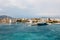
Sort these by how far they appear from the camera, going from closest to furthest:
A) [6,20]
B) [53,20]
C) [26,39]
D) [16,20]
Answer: [26,39], [53,20], [6,20], [16,20]

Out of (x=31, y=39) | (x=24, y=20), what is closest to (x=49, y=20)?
(x=24, y=20)

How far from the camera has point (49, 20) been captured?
218 ft

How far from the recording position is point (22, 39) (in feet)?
56.6

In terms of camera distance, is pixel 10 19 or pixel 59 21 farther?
pixel 10 19

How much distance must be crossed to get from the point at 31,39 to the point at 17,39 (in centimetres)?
150

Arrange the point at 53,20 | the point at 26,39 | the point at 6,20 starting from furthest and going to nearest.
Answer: the point at 6,20 → the point at 53,20 → the point at 26,39

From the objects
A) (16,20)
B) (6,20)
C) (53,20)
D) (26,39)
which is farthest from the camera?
(16,20)

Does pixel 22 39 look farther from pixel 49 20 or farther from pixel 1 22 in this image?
A: pixel 1 22

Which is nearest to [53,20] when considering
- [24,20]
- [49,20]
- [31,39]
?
[49,20]

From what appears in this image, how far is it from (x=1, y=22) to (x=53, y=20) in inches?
954

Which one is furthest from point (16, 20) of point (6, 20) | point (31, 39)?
point (31, 39)

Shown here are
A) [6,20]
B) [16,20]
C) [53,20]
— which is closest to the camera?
[53,20]

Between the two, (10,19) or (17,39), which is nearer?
(17,39)

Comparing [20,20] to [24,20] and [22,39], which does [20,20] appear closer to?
[24,20]
